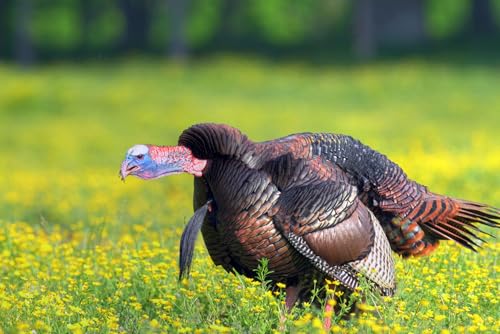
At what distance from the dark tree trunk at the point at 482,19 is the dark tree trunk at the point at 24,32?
16.8m

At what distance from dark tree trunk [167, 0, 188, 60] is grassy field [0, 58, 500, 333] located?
7.17 ft

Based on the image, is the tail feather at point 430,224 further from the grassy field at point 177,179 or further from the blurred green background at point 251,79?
the blurred green background at point 251,79

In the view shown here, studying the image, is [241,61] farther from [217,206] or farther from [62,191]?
[217,206]

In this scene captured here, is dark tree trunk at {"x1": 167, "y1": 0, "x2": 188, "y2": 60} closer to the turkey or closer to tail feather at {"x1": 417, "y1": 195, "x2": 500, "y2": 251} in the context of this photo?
tail feather at {"x1": 417, "y1": 195, "x2": 500, "y2": 251}

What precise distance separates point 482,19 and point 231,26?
10.1 metres

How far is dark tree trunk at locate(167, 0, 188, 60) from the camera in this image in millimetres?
36531

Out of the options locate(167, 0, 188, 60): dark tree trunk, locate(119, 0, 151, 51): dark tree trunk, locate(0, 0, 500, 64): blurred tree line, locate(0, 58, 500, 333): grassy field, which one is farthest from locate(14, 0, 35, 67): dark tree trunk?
locate(167, 0, 188, 60): dark tree trunk

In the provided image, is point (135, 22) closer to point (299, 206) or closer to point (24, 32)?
point (24, 32)

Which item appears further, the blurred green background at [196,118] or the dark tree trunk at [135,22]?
the dark tree trunk at [135,22]

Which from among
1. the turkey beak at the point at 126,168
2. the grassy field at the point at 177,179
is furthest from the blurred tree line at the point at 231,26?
the turkey beak at the point at 126,168

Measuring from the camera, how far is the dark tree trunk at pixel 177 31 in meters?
36.5

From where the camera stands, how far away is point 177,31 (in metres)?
36.9

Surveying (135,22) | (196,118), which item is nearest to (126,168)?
(196,118)

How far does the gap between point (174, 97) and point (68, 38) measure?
715 inches
